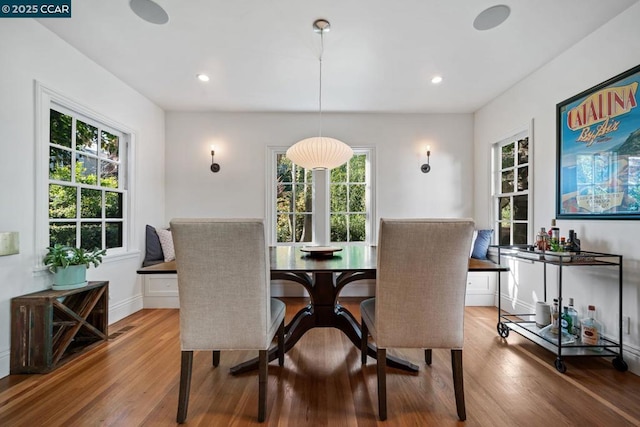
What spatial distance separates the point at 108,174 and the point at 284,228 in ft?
6.89

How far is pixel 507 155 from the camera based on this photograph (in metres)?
3.51

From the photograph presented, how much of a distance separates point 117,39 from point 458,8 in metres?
2.57

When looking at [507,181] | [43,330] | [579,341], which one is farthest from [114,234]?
[507,181]

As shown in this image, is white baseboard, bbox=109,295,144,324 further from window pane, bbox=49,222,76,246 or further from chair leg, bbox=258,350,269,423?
chair leg, bbox=258,350,269,423

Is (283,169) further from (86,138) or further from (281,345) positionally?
(281,345)

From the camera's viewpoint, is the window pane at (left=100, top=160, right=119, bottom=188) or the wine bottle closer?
the wine bottle

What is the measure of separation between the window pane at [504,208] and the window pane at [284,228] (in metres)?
2.66

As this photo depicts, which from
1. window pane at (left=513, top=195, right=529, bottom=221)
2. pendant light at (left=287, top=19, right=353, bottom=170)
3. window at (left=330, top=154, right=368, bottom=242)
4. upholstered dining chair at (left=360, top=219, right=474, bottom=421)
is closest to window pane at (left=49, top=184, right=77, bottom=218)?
pendant light at (left=287, top=19, right=353, bottom=170)

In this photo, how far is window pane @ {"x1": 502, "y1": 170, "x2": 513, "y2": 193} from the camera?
343 centimetres

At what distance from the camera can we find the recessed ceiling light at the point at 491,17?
2.01 meters

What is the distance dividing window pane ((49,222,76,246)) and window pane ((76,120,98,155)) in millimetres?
708

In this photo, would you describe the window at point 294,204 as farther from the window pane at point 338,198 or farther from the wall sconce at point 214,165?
the wall sconce at point 214,165

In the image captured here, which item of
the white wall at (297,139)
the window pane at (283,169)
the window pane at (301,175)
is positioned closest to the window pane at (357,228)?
the white wall at (297,139)

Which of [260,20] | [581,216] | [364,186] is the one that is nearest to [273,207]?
[364,186]
